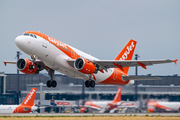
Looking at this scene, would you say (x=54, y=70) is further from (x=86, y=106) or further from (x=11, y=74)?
(x=11, y=74)

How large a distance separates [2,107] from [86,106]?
1472 centimetres

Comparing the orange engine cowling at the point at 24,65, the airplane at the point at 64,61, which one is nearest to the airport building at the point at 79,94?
the airplane at the point at 64,61

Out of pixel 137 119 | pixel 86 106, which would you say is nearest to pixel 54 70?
pixel 137 119

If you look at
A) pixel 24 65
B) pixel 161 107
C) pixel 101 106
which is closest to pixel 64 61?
pixel 24 65

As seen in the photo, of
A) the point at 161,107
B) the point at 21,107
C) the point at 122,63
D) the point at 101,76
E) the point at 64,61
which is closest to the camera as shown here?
the point at 64,61

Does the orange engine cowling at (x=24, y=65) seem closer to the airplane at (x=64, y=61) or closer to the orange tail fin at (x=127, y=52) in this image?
the airplane at (x=64, y=61)

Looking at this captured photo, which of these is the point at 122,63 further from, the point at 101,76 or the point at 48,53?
the point at 48,53

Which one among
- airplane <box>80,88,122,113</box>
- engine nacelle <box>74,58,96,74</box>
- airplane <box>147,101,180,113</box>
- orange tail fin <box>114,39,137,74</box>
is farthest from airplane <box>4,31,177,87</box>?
airplane <box>80,88,122,113</box>

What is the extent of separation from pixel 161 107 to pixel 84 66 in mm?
24279

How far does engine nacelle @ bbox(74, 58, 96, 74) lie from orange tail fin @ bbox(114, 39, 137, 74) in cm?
999

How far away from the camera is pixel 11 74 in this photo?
120812 millimetres

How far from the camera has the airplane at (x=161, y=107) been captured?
59562 millimetres

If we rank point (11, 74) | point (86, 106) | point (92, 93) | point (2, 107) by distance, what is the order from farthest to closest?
point (11, 74) < point (92, 93) < point (86, 106) < point (2, 107)

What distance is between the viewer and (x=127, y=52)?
52562mm
